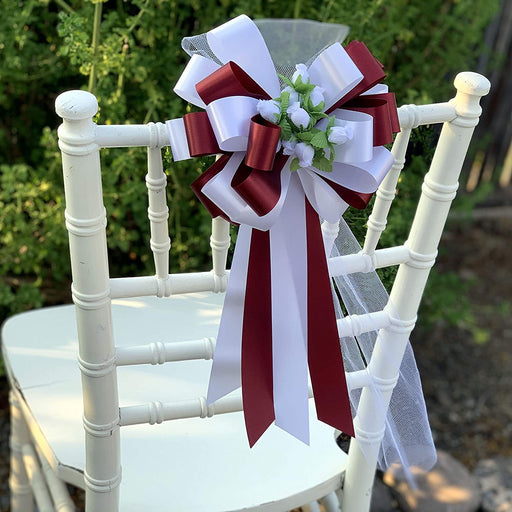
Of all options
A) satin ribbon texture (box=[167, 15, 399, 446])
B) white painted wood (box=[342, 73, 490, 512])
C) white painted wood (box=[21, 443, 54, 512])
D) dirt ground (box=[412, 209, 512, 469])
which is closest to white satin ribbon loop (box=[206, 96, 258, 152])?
satin ribbon texture (box=[167, 15, 399, 446])

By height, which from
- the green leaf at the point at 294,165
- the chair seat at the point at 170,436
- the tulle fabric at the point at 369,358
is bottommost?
the chair seat at the point at 170,436

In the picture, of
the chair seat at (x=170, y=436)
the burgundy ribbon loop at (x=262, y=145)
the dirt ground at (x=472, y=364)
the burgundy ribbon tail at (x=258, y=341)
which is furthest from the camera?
the dirt ground at (x=472, y=364)

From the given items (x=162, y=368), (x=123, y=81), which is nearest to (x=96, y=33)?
(x=123, y=81)

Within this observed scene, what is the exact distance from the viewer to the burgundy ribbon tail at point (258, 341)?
720 mm

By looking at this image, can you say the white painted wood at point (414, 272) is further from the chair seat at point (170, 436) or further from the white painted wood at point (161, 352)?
the white painted wood at point (161, 352)

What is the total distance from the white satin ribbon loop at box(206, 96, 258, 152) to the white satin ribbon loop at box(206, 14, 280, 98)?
1.5 inches

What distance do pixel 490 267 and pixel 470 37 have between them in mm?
1088

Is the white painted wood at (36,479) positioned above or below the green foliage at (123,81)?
below

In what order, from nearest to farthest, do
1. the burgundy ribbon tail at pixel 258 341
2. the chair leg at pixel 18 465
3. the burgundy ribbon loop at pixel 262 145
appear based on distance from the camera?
the burgundy ribbon loop at pixel 262 145, the burgundy ribbon tail at pixel 258 341, the chair leg at pixel 18 465

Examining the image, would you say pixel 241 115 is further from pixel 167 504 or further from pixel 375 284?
pixel 167 504

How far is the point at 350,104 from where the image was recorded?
68cm

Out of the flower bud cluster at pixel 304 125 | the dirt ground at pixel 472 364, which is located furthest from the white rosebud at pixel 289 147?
the dirt ground at pixel 472 364

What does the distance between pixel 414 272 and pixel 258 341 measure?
8.3 inches

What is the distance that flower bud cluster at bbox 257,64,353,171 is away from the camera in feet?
2.06
